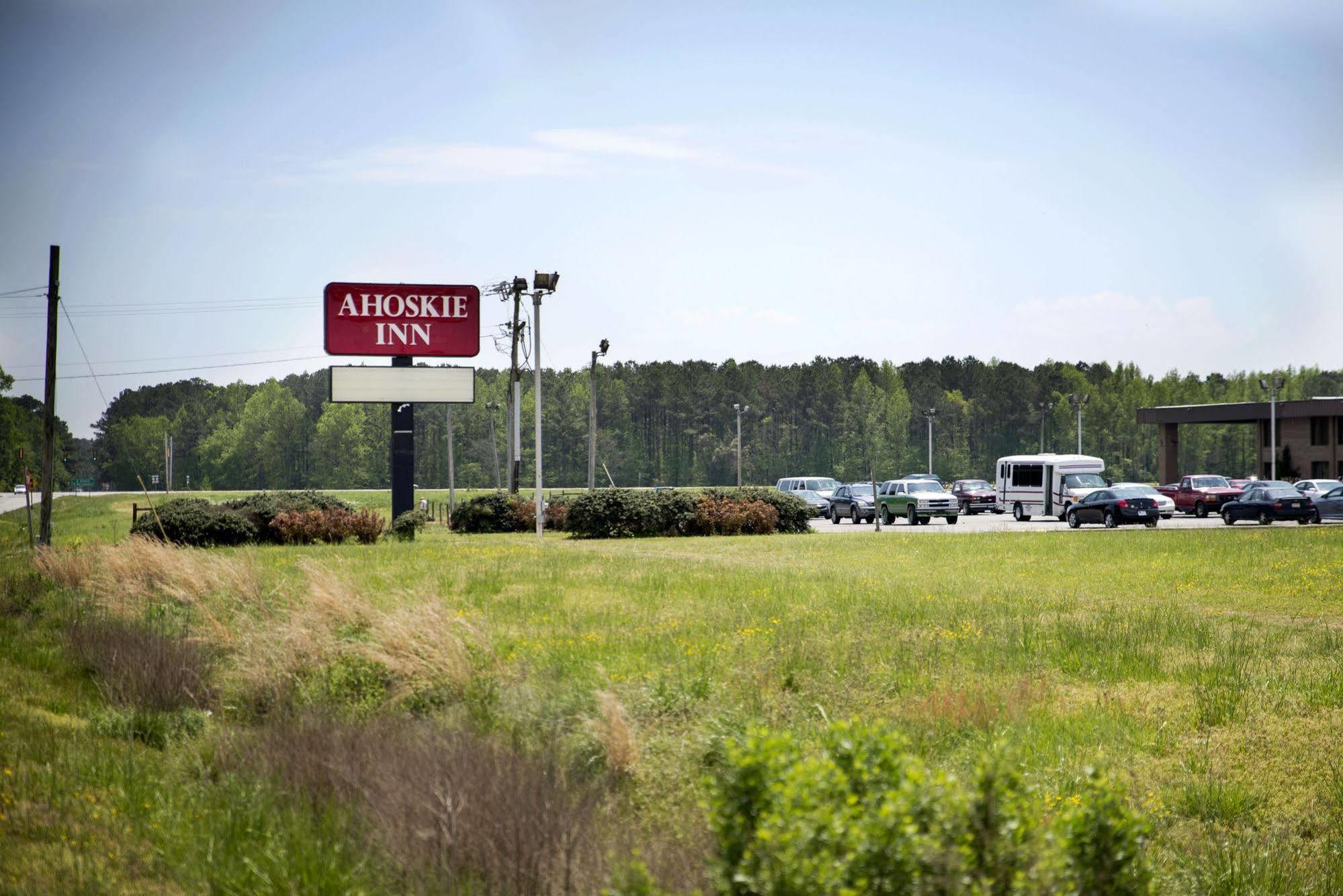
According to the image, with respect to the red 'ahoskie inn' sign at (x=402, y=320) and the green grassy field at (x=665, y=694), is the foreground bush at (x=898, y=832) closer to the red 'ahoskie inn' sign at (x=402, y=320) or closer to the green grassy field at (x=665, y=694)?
the green grassy field at (x=665, y=694)

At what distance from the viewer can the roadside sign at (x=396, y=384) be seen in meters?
34.5

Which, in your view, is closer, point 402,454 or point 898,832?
point 898,832

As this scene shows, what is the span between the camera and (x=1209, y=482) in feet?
160

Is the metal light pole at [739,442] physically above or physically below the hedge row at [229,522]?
above

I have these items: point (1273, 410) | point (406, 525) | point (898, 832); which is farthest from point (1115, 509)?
point (898, 832)

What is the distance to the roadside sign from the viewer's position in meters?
34.5

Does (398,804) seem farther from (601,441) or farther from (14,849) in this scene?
(601,441)

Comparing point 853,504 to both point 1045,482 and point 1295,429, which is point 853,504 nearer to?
point 1045,482

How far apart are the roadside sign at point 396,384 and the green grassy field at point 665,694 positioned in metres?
16.0

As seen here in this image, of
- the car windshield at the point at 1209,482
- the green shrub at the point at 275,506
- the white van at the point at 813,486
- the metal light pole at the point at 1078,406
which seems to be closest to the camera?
the green shrub at the point at 275,506

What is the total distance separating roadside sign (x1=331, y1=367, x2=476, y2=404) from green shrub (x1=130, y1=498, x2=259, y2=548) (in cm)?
594

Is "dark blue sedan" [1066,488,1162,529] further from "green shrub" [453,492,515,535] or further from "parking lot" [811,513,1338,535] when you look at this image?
"green shrub" [453,492,515,535]

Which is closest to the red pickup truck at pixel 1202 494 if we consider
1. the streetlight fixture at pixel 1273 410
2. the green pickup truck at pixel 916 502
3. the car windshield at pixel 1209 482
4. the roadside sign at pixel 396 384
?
the car windshield at pixel 1209 482

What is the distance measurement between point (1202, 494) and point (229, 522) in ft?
126
